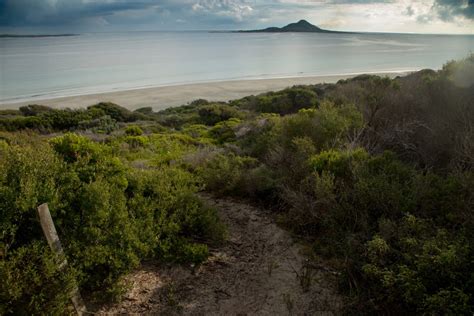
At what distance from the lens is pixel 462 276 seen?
3707mm

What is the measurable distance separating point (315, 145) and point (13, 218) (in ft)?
20.8

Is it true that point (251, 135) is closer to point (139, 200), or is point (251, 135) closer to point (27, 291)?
point (139, 200)

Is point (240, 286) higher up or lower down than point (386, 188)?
lower down

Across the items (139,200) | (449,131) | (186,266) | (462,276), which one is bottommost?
(186,266)

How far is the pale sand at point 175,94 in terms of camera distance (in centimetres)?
3244

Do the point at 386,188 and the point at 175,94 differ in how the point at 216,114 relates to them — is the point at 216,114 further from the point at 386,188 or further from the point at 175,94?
the point at 386,188

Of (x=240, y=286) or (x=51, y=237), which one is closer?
(x=51, y=237)

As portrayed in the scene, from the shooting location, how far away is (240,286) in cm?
503

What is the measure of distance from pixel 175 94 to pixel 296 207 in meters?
33.0

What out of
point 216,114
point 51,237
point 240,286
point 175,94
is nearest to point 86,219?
point 51,237

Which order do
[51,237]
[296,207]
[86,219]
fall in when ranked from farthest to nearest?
[296,207] → [86,219] → [51,237]

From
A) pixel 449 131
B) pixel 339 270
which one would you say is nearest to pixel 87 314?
pixel 339 270

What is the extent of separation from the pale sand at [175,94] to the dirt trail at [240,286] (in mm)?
28032

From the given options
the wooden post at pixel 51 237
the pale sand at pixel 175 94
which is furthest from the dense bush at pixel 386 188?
the pale sand at pixel 175 94
